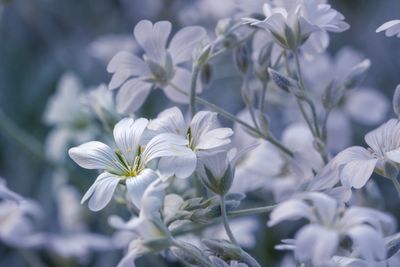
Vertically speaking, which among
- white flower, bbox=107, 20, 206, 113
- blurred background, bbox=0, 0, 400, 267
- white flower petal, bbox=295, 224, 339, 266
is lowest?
blurred background, bbox=0, 0, 400, 267

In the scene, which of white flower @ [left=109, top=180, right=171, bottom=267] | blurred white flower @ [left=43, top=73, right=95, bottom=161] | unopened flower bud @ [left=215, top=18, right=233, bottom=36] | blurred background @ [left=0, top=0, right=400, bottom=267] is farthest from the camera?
blurred background @ [left=0, top=0, right=400, bottom=267]

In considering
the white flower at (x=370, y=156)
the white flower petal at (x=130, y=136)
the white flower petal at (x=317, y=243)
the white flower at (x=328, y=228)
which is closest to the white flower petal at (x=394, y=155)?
the white flower at (x=370, y=156)

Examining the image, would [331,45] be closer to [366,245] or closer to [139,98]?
[139,98]

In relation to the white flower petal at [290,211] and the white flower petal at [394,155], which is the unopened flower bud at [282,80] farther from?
the white flower petal at [290,211]

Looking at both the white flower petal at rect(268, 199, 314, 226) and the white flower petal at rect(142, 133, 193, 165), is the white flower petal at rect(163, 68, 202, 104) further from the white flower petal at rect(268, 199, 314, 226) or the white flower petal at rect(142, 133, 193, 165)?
the white flower petal at rect(268, 199, 314, 226)

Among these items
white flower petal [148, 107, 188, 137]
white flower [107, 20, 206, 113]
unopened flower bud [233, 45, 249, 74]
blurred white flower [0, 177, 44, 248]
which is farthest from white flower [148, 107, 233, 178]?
blurred white flower [0, 177, 44, 248]

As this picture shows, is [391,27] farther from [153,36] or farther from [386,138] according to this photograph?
[153,36]

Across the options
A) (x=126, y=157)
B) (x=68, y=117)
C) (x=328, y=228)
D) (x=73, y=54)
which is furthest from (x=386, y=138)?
(x=73, y=54)
